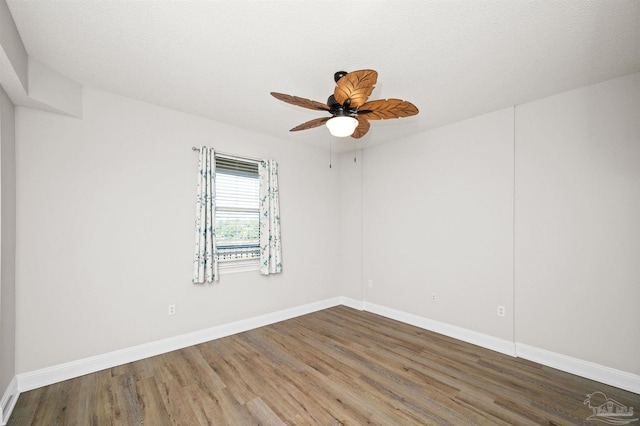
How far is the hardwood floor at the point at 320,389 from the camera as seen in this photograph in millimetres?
2092

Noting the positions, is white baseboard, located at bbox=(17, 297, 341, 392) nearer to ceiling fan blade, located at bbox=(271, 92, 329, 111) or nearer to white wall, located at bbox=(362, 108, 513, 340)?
white wall, located at bbox=(362, 108, 513, 340)

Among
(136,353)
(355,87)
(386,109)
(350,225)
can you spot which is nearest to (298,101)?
(355,87)

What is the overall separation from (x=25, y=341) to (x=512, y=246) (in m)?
4.80

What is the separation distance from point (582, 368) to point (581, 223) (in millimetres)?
1356

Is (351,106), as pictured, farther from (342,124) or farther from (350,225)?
(350,225)

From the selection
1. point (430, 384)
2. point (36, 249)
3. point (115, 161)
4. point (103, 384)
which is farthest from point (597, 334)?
point (36, 249)

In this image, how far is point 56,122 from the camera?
262 cm

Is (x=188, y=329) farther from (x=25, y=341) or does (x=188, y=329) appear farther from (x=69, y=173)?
(x=69, y=173)

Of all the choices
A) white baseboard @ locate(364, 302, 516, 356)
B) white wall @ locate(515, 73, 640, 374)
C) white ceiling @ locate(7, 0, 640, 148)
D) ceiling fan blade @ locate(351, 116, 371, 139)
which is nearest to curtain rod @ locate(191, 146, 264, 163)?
white ceiling @ locate(7, 0, 640, 148)

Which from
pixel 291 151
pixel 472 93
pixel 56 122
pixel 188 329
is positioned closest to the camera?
pixel 56 122

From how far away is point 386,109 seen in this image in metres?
2.23

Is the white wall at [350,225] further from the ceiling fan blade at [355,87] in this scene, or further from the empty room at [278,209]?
the ceiling fan blade at [355,87]

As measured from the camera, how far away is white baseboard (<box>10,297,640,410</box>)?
243cm

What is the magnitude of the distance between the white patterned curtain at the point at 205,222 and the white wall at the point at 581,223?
351 centimetres
